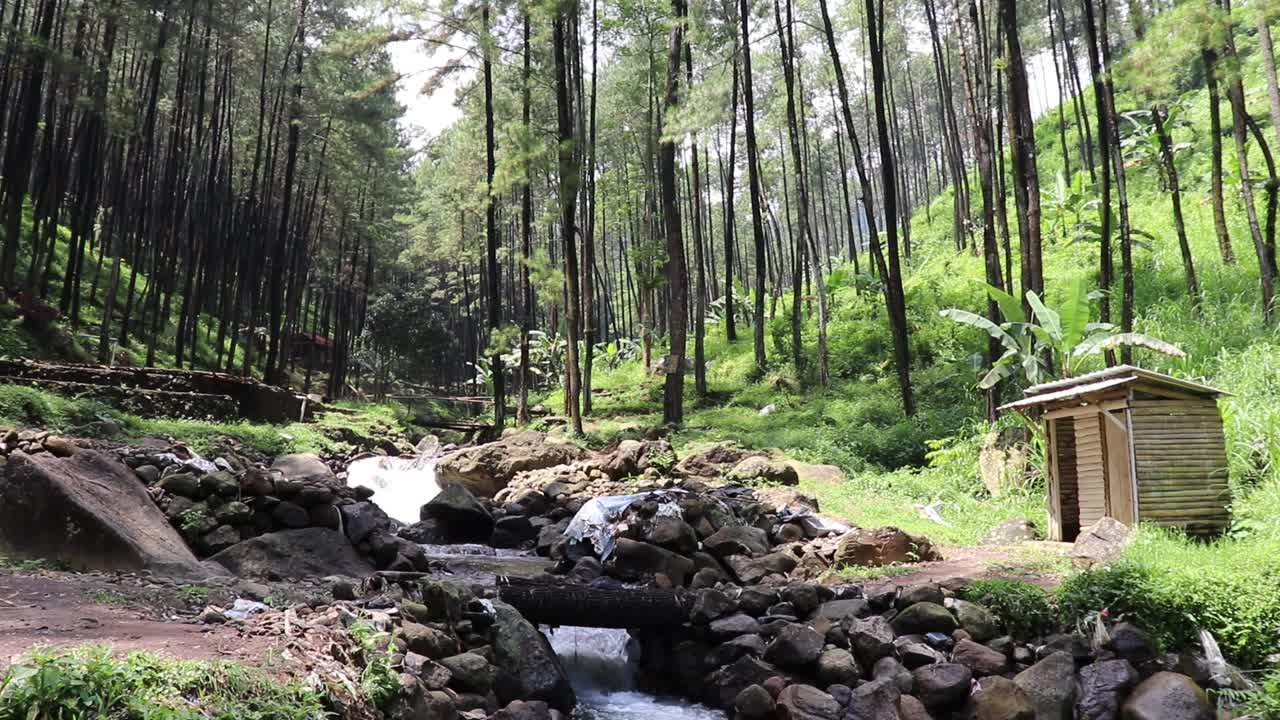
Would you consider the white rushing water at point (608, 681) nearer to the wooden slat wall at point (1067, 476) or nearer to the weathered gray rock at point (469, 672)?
the weathered gray rock at point (469, 672)

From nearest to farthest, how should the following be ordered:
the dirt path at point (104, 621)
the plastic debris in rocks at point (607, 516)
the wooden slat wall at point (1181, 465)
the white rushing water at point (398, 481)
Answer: the dirt path at point (104, 621), the wooden slat wall at point (1181, 465), the plastic debris in rocks at point (607, 516), the white rushing water at point (398, 481)

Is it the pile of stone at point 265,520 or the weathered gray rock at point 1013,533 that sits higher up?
the pile of stone at point 265,520

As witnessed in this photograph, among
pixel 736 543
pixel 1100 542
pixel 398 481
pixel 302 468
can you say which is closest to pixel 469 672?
pixel 736 543

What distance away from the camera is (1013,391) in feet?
49.4

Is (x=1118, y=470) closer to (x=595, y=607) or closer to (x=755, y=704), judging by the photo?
(x=755, y=704)

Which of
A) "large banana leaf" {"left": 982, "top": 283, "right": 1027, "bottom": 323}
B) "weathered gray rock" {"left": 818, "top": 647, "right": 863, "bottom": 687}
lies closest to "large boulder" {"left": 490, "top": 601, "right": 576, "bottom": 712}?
"weathered gray rock" {"left": 818, "top": 647, "right": 863, "bottom": 687}

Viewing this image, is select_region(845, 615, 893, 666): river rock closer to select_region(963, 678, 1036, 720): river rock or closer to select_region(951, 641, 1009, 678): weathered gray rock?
select_region(951, 641, 1009, 678): weathered gray rock

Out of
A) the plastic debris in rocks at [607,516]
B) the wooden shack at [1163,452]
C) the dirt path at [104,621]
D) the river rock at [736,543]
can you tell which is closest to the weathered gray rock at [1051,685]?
the wooden shack at [1163,452]

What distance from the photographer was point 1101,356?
13.8m

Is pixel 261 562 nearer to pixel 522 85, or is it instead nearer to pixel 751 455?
pixel 751 455

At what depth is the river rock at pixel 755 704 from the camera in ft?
21.1

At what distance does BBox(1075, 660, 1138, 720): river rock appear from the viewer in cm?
586

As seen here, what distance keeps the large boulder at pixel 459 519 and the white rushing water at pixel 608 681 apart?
4.61m

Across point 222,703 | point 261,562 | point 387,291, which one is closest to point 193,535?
point 261,562
